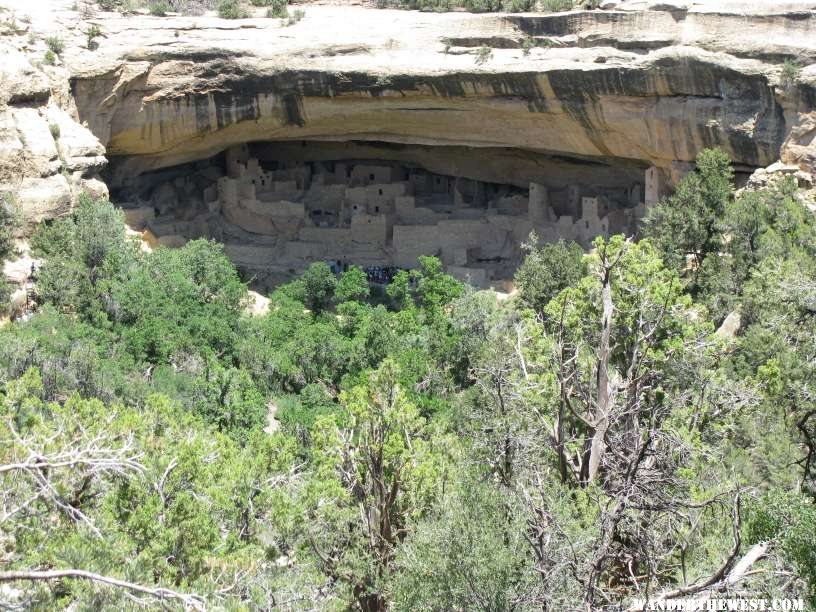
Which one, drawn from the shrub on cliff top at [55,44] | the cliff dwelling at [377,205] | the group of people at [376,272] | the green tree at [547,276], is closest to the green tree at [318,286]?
the group of people at [376,272]

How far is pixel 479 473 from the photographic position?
8.03 m

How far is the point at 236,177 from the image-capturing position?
22.5m

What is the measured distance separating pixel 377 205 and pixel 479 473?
14.0 meters

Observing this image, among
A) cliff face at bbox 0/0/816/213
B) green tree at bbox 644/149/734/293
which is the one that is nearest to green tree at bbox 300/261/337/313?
cliff face at bbox 0/0/816/213

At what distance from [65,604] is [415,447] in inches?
122

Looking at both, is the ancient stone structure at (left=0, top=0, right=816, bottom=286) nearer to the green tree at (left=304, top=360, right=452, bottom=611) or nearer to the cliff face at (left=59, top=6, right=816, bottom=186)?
the cliff face at (left=59, top=6, right=816, bottom=186)

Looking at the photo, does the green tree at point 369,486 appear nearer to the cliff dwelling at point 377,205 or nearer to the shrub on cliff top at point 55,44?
the shrub on cliff top at point 55,44

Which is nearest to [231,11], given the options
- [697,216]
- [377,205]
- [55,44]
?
[55,44]

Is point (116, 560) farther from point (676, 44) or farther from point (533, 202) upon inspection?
point (533, 202)

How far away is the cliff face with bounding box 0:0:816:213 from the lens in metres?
15.9

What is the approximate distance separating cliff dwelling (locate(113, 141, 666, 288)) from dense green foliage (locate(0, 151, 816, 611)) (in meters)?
6.16

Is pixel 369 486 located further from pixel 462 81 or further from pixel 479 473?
pixel 462 81

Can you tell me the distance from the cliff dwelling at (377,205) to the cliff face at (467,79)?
2.98 ft

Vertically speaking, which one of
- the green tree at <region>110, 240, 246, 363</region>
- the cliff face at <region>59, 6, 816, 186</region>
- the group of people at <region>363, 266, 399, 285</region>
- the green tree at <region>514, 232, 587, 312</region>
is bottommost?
the group of people at <region>363, 266, 399, 285</region>
